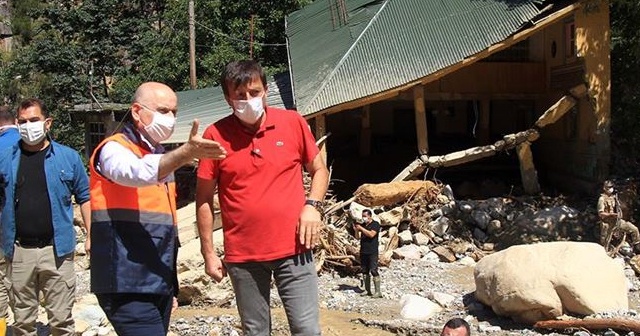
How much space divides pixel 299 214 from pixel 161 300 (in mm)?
765

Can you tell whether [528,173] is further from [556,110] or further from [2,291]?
[2,291]

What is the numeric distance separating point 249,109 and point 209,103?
13.0 metres

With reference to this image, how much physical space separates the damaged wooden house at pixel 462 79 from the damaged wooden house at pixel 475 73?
2cm

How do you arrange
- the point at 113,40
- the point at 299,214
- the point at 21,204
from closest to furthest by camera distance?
the point at 299,214 < the point at 21,204 < the point at 113,40

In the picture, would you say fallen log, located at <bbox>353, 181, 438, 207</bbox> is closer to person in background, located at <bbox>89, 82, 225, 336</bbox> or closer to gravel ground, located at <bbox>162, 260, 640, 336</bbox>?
gravel ground, located at <bbox>162, 260, 640, 336</bbox>

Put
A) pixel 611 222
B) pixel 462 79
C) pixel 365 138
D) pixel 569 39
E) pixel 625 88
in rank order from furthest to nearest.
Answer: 1. pixel 365 138
2. pixel 462 79
3. pixel 569 39
4. pixel 625 88
5. pixel 611 222

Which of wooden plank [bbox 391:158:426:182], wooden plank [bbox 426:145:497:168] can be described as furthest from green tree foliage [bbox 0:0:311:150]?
wooden plank [bbox 426:145:497:168]

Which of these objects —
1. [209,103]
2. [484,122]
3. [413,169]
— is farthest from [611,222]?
[209,103]

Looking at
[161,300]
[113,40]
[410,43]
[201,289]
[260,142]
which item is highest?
[113,40]

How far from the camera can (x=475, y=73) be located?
15.3 m

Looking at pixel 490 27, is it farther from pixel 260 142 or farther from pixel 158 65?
pixel 158 65

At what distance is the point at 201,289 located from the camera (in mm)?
8781

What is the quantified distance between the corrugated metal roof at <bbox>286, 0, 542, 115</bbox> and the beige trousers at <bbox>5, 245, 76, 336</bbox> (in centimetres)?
678

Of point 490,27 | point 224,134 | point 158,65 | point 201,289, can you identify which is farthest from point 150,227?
point 158,65
